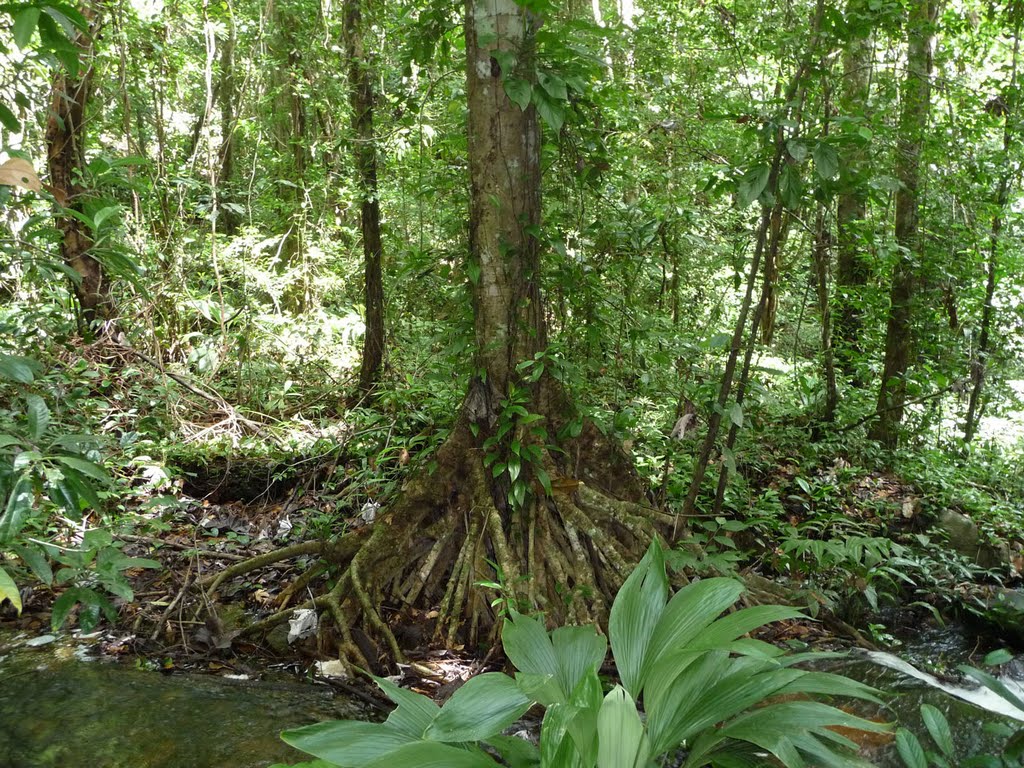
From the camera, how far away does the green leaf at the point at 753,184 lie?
3.36 metres

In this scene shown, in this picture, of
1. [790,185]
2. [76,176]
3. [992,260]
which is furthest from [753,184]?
[76,176]

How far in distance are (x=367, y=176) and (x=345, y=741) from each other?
4.82 metres

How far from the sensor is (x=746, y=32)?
5.63 meters

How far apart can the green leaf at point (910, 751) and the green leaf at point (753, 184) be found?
212 cm

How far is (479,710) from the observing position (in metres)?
1.89

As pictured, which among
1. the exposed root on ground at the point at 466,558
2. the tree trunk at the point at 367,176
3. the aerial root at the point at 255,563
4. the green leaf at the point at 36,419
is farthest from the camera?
the tree trunk at the point at 367,176

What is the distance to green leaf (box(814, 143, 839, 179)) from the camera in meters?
3.20

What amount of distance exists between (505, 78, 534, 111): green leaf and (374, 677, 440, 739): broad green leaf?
2416 mm

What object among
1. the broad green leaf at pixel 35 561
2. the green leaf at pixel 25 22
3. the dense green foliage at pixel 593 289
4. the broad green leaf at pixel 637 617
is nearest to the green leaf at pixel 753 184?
the dense green foliage at pixel 593 289

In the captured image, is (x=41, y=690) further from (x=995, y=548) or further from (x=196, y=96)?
(x=196, y=96)

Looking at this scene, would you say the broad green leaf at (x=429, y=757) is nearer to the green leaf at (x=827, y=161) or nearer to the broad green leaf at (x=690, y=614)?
the broad green leaf at (x=690, y=614)

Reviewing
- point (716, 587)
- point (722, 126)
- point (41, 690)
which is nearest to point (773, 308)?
point (722, 126)

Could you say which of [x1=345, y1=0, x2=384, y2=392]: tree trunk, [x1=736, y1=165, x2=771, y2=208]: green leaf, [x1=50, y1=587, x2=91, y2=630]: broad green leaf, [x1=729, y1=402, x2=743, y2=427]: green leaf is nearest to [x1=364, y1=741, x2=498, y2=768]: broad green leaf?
[x1=50, y1=587, x2=91, y2=630]: broad green leaf

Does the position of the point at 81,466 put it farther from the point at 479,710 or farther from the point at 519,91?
the point at 519,91
